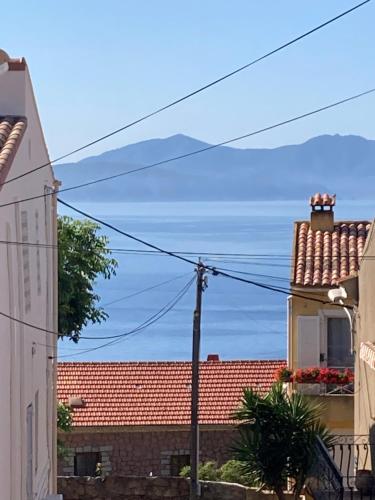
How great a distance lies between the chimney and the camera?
29500mm

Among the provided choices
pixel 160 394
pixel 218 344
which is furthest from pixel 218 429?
pixel 218 344

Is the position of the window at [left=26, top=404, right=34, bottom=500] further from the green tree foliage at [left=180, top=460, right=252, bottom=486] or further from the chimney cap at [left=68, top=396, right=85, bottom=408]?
the chimney cap at [left=68, top=396, right=85, bottom=408]

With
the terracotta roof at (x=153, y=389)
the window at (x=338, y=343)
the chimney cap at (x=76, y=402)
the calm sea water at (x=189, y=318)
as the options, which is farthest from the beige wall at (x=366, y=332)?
the calm sea water at (x=189, y=318)

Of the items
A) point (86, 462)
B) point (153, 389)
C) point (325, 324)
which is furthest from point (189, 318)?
point (325, 324)

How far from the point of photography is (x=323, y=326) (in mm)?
27297

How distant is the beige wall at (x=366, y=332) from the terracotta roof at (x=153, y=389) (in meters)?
10.8

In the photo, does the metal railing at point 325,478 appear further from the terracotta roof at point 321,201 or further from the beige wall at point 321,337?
the terracotta roof at point 321,201

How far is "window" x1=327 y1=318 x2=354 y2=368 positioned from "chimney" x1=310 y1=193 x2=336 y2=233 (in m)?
3.15

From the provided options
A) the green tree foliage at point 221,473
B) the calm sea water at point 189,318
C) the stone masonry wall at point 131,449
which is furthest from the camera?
the calm sea water at point 189,318

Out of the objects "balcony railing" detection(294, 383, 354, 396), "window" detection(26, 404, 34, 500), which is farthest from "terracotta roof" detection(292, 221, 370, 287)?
"window" detection(26, 404, 34, 500)

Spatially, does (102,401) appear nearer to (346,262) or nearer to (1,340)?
(346,262)

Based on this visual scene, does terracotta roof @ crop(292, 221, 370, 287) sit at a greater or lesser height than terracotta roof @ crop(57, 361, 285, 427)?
greater

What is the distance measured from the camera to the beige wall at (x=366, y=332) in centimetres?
1878

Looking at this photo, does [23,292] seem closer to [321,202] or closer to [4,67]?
[4,67]
